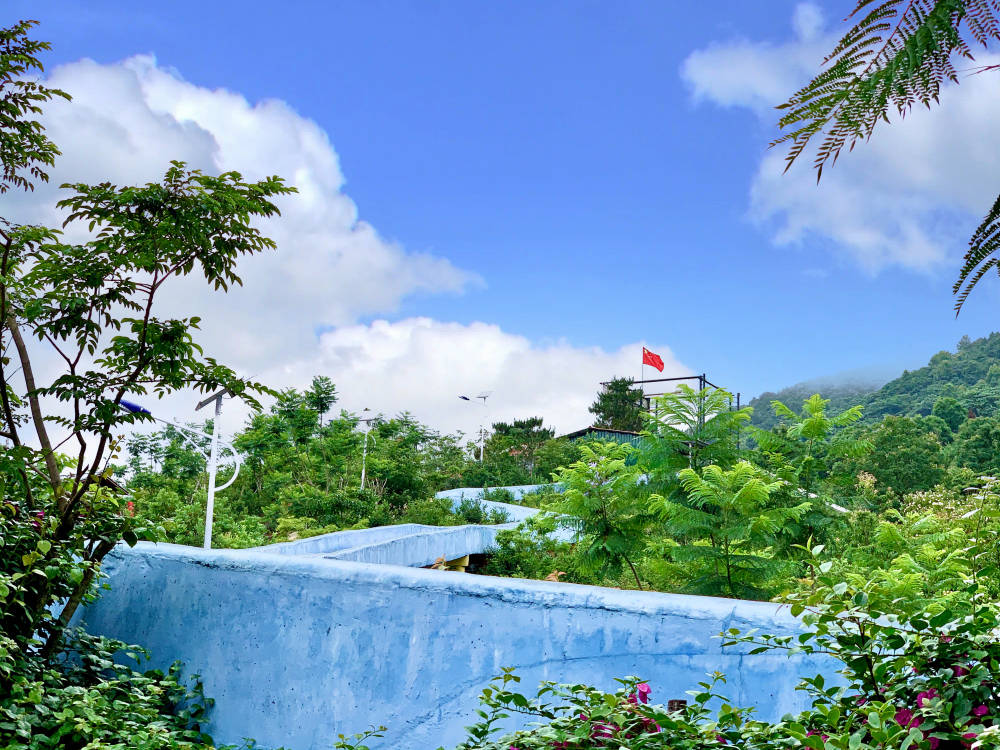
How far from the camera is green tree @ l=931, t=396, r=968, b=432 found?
74.6ft

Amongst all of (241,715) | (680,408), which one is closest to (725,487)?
(680,408)

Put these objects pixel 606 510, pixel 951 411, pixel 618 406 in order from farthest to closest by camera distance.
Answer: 1. pixel 618 406
2. pixel 951 411
3. pixel 606 510

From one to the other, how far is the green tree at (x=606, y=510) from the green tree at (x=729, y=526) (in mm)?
486

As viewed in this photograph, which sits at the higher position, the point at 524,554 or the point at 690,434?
the point at 690,434

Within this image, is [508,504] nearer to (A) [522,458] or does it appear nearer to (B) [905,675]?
(A) [522,458]

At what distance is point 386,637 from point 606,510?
2.54 m

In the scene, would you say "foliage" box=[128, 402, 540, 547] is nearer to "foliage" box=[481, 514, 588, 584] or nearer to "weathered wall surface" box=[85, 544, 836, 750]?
"foliage" box=[481, 514, 588, 584]

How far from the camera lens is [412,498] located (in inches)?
685

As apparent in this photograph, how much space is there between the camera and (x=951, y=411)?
75.0 feet

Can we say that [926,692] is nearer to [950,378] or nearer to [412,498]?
[412,498]

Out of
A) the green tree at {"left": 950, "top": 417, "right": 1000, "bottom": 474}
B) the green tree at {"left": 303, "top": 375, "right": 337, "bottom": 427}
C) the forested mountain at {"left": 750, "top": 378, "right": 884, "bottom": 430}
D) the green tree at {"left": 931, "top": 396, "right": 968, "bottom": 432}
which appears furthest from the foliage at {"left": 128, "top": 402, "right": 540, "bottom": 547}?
the green tree at {"left": 931, "top": 396, "right": 968, "bottom": 432}

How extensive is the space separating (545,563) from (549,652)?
23.1ft

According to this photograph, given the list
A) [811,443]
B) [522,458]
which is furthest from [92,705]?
[522,458]

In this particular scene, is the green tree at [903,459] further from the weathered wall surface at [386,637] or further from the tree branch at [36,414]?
the tree branch at [36,414]
